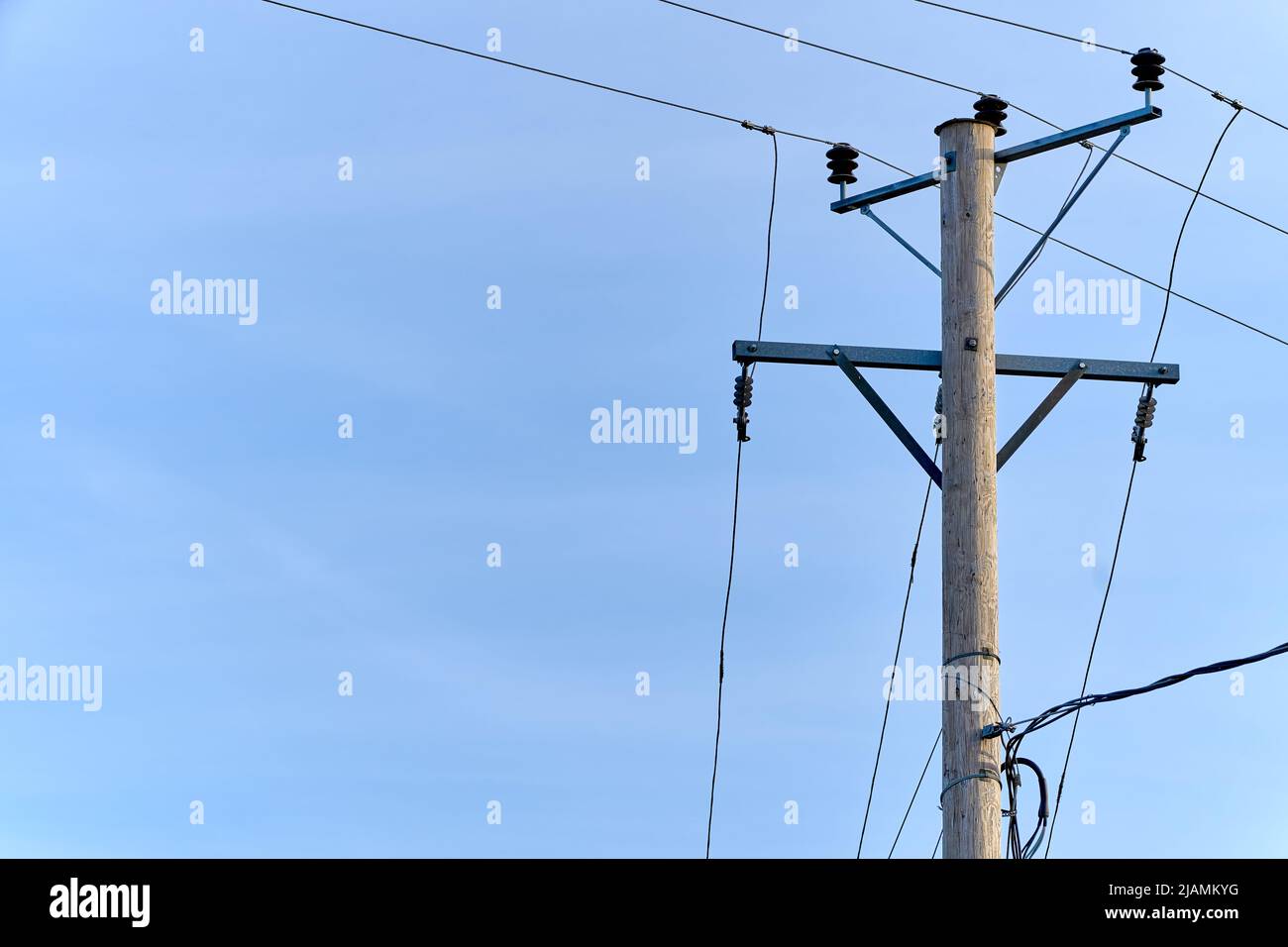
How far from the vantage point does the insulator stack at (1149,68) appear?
13406mm

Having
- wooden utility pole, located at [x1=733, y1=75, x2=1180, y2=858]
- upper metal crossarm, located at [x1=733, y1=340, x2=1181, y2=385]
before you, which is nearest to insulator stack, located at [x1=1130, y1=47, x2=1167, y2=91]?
wooden utility pole, located at [x1=733, y1=75, x2=1180, y2=858]

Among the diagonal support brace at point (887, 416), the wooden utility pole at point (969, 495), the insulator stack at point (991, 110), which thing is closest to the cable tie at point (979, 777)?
the wooden utility pole at point (969, 495)

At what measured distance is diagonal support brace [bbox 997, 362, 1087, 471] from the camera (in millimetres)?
12930

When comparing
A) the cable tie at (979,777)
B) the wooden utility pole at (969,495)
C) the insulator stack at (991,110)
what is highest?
the insulator stack at (991,110)

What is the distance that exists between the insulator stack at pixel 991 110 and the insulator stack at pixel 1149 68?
915 mm

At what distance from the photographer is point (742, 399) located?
1402 cm

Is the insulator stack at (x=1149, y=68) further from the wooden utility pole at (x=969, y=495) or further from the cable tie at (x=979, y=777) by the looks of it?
the cable tie at (x=979, y=777)

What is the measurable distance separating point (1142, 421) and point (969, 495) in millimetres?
2608

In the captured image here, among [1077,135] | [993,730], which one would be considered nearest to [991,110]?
[1077,135]

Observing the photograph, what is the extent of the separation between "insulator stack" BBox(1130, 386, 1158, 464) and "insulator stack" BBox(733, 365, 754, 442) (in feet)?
8.93
